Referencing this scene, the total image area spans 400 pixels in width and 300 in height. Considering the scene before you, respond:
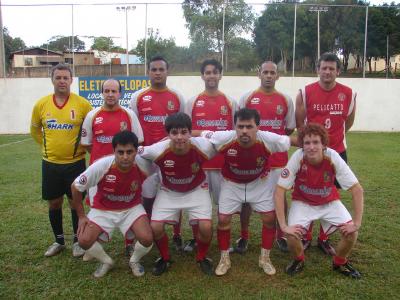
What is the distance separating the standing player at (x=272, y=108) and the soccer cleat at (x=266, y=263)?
1.53 ft

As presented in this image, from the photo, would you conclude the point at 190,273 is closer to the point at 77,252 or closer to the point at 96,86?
the point at 77,252

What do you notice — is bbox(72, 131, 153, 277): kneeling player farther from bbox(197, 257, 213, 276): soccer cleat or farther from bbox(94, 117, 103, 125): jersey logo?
bbox(197, 257, 213, 276): soccer cleat

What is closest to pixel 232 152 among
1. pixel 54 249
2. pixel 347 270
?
pixel 347 270

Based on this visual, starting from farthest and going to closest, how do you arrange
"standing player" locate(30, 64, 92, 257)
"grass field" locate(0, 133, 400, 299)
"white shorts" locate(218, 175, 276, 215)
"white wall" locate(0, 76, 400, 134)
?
"white wall" locate(0, 76, 400, 134) < "standing player" locate(30, 64, 92, 257) < "white shorts" locate(218, 175, 276, 215) < "grass field" locate(0, 133, 400, 299)

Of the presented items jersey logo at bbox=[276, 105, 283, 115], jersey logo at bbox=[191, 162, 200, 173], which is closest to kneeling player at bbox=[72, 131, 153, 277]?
jersey logo at bbox=[191, 162, 200, 173]

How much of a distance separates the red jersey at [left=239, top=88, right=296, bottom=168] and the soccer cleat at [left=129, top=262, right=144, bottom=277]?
1585mm

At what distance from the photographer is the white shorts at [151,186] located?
3871 mm

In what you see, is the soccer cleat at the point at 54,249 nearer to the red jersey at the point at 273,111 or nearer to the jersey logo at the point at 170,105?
the jersey logo at the point at 170,105

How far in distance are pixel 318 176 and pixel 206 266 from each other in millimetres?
1287

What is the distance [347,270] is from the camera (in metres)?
3.41

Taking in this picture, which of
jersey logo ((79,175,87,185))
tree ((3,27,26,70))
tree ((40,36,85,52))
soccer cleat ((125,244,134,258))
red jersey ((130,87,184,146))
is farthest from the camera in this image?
tree ((3,27,26,70))

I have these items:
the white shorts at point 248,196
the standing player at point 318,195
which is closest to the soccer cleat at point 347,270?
the standing player at point 318,195

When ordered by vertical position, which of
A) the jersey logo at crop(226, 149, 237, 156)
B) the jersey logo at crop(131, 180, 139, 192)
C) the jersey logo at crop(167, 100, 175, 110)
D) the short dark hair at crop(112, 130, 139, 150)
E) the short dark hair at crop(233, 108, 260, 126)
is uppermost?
the jersey logo at crop(167, 100, 175, 110)

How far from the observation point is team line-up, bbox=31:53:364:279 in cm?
344
